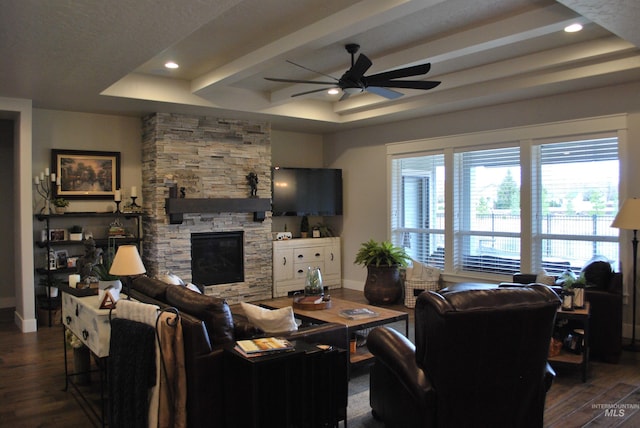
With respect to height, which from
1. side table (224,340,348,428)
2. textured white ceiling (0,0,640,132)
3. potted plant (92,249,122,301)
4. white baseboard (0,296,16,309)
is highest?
textured white ceiling (0,0,640,132)

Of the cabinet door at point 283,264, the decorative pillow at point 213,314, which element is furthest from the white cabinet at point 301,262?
the decorative pillow at point 213,314

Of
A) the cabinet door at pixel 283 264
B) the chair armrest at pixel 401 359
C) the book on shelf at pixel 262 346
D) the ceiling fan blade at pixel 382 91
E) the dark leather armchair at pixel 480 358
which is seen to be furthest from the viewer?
the cabinet door at pixel 283 264

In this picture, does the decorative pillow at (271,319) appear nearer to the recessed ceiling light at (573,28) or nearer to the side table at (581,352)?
the side table at (581,352)

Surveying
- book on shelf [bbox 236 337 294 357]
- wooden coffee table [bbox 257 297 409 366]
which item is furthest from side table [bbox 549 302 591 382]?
book on shelf [bbox 236 337 294 357]

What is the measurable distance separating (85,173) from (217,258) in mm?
2051

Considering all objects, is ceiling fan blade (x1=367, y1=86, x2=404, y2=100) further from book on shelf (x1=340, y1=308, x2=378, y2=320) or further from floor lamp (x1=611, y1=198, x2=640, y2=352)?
floor lamp (x1=611, y1=198, x2=640, y2=352)

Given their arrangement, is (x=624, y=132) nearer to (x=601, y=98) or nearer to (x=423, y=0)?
(x=601, y=98)

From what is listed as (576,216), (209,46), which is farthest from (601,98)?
(209,46)

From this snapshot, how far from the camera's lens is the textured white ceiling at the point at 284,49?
3373mm

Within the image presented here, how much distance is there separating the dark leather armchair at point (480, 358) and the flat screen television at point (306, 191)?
17.4 ft

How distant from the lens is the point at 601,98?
543 cm

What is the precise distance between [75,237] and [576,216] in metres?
5.95

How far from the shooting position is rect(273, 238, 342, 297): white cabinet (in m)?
7.59

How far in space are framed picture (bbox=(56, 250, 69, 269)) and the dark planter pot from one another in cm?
393
